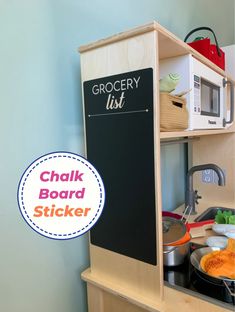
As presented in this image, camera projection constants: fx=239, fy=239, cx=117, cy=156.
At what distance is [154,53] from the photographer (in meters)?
0.61

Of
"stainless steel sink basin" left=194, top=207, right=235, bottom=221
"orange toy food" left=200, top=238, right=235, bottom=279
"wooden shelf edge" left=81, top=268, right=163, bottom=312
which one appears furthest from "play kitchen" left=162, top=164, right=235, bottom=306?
"stainless steel sink basin" left=194, top=207, right=235, bottom=221

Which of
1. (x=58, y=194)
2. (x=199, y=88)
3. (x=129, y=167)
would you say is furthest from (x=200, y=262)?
(x=199, y=88)

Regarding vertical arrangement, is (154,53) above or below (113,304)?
above

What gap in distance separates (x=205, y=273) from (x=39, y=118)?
714 mm

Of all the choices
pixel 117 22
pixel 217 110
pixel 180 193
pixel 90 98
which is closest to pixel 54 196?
pixel 90 98

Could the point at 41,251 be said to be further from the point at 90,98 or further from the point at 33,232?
the point at 90,98

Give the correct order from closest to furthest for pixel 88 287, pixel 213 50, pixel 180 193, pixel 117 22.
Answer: pixel 88 287 → pixel 117 22 → pixel 213 50 → pixel 180 193

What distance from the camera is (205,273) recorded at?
0.75 m

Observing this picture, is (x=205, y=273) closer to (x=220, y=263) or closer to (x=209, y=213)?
(x=220, y=263)

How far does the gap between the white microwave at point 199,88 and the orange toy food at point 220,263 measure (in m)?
0.45

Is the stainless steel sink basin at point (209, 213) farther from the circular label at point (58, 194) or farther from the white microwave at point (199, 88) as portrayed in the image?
the circular label at point (58, 194)

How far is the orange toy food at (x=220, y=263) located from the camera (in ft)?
2.42

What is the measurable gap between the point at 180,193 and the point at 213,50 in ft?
2.96

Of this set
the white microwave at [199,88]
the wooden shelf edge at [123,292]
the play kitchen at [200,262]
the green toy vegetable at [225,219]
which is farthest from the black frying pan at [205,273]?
the white microwave at [199,88]
